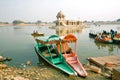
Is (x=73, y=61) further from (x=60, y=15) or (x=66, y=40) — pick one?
(x=60, y=15)

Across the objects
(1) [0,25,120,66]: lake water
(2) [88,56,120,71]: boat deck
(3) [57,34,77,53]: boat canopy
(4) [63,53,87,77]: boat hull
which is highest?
(3) [57,34,77,53]: boat canopy

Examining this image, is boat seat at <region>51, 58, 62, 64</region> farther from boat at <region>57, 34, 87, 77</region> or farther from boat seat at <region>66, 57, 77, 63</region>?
boat seat at <region>66, 57, 77, 63</region>

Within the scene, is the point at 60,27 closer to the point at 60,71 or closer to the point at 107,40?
the point at 107,40

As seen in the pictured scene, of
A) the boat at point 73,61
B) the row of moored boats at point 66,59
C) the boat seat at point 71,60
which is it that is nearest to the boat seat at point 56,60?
the row of moored boats at point 66,59

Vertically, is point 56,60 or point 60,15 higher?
point 60,15

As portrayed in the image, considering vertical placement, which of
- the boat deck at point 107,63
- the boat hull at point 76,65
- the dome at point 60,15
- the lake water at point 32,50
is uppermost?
the dome at point 60,15

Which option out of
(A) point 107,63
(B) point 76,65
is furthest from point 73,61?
(A) point 107,63

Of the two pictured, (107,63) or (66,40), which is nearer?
(107,63)

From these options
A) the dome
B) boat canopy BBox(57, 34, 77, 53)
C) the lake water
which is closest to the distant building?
the dome

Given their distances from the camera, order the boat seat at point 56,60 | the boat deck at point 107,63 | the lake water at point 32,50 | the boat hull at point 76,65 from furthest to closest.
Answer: the lake water at point 32,50
the boat seat at point 56,60
the boat deck at point 107,63
the boat hull at point 76,65

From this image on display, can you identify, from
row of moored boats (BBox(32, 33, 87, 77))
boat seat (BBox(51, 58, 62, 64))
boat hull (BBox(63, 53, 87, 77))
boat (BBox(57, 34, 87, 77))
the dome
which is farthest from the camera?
the dome

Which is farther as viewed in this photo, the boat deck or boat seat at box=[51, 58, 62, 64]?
boat seat at box=[51, 58, 62, 64]

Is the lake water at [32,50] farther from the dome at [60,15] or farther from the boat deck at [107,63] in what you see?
the dome at [60,15]

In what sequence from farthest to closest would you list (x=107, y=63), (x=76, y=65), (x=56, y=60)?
(x=56, y=60) → (x=107, y=63) → (x=76, y=65)
